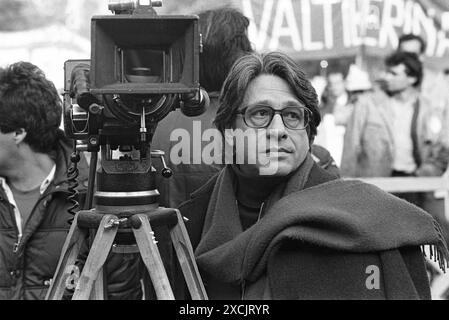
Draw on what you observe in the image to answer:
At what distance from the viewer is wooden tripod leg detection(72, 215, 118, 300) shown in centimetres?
161

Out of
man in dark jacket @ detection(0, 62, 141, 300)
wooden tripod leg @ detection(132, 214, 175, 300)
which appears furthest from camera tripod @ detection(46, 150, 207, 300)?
man in dark jacket @ detection(0, 62, 141, 300)

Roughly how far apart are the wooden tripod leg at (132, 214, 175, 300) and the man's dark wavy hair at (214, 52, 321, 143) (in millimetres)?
392

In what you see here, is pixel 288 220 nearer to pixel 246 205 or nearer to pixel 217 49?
pixel 246 205

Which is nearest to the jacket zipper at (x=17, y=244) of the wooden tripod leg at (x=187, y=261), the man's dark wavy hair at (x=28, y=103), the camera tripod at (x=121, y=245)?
the man's dark wavy hair at (x=28, y=103)

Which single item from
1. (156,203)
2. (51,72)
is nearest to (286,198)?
(156,203)

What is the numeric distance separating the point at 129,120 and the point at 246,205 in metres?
0.41

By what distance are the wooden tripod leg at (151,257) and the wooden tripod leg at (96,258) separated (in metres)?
0.06

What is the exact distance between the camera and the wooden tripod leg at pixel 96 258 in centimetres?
161

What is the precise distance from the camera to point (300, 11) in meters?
4.16

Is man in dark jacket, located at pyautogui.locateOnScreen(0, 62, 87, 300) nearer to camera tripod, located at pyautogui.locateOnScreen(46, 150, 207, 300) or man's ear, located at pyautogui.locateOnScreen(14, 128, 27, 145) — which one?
man's ear, located at pyautogui.locateOnScreen(14, 128, 27, 145)

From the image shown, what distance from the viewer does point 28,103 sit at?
2.59 meters
